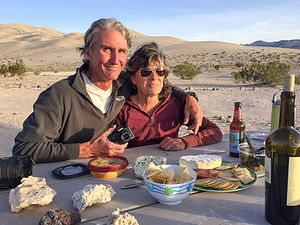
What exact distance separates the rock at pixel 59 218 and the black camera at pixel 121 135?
100 cm

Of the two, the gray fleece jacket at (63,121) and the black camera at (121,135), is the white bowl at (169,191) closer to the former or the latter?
the black camera at (121,135)

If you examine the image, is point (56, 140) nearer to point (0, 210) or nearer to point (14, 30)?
point (0, 210)

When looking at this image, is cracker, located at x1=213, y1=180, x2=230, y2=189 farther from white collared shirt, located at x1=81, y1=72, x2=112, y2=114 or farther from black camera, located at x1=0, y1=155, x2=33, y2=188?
white collared shirt, located at x1=81, y1=72, x2=112, y2=114

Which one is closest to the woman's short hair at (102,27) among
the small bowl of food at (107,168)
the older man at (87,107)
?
the older man at (87,107)

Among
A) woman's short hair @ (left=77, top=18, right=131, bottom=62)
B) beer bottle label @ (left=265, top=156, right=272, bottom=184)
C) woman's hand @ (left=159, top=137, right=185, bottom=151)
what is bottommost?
woman's hand @ (left=159, top=137, right=185, bottom=151)

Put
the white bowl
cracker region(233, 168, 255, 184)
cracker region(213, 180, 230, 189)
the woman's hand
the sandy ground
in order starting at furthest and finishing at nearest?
the sandy ground → the woman's hand → cracker region(233, 168, 255, 184) → cracker region(213, 180, 230, 189) → the white bowl

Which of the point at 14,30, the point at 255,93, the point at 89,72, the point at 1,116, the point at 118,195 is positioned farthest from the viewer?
the point at 14,30

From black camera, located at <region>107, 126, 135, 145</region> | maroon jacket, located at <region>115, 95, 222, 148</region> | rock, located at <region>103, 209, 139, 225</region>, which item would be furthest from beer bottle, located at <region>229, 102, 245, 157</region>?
rock, located at <region>103, 209, 139, 225</region>

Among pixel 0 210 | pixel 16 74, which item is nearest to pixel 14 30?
pixel 16 74

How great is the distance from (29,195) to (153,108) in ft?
5.69

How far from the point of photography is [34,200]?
4.94ft

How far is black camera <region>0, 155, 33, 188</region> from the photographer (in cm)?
175

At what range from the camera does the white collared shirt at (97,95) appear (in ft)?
9.13

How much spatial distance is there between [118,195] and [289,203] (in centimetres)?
88
